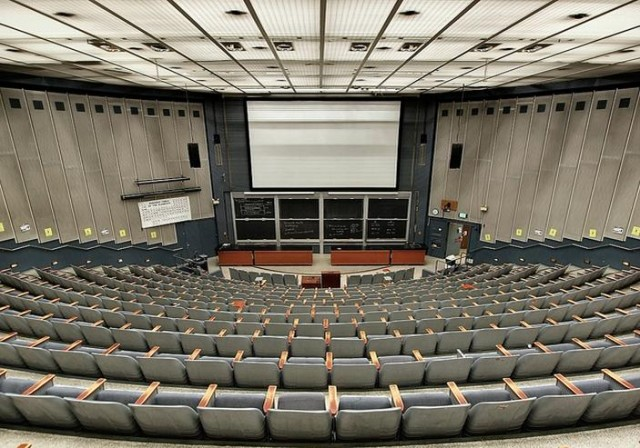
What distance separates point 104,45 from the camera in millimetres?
5309

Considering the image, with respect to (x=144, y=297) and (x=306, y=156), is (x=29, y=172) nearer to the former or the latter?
(x=144, y=297)

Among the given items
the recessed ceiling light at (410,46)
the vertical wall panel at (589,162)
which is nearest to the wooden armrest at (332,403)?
the recessed ceiling light at (410,46)

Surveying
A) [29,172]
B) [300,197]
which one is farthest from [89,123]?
[300,197]

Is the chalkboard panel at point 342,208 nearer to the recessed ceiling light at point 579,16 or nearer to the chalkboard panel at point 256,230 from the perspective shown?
the chalkboard panel at point 256,230

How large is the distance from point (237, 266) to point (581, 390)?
1265 cm

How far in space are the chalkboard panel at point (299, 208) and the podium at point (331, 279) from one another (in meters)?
3.81

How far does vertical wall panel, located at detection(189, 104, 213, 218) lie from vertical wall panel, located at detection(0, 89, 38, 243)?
5626 mm

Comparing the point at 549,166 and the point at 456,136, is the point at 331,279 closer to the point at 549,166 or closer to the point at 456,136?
the point at 456,136

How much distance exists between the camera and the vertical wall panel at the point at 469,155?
12.7 metres

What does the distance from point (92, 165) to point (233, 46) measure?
852 centimetres

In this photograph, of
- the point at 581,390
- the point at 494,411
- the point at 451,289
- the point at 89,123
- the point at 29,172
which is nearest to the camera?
the point at 494,411

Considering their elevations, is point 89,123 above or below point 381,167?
above

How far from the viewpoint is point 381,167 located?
1444 cm

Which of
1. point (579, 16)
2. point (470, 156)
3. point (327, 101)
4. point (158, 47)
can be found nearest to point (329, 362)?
point (579, 16)
